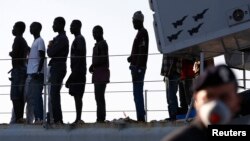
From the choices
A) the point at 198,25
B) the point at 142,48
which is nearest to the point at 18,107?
the point at 142,48

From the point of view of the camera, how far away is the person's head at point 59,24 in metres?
11.6

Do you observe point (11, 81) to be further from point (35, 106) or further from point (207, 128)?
point (207, 128)

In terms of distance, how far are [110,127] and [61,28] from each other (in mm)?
1659

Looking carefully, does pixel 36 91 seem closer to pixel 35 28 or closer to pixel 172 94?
pixel 35 28

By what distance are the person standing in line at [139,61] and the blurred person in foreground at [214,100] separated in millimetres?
8575

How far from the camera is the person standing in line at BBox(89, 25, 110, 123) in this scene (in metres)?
11.4

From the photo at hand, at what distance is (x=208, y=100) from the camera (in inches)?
94.7

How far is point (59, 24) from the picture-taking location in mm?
11570

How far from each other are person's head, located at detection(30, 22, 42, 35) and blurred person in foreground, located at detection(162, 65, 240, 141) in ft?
31.3

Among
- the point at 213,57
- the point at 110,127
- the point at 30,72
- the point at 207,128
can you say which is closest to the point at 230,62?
the point at 213,57

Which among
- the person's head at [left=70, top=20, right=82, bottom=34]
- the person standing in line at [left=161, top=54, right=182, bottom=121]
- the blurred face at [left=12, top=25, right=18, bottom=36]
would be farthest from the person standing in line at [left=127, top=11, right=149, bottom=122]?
the blurred face at [left=12, top=25, right=18, bottom=36]

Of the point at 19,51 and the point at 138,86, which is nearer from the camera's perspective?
the point at 138,86

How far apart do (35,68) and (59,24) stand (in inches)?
31.5

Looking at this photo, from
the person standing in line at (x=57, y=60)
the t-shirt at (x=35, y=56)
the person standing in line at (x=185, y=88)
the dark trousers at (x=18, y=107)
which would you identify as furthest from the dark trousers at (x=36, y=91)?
the person standing in line at (x=185, y=88)
